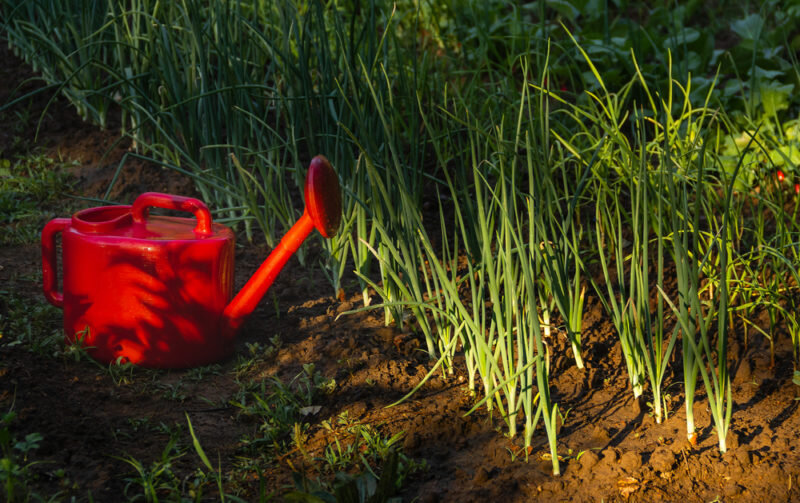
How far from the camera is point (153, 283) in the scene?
5.87 ft

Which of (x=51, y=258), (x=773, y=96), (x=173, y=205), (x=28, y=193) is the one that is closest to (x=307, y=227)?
(x=173, y=205)

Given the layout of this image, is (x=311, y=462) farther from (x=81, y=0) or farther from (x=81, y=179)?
(x=81, y=0)

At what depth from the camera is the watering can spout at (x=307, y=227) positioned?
161 centimetres

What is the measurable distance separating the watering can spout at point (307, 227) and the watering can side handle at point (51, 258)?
0.45 metres

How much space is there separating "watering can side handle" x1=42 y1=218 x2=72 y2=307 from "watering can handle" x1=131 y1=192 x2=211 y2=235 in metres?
0.18

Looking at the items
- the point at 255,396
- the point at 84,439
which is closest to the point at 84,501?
the point at 84,439

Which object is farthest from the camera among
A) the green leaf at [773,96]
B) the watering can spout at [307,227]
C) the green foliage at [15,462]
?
the green leaf at [773,96]

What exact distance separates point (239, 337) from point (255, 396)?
44cm

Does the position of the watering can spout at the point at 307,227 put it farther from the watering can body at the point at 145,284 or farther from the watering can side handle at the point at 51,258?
the watering can side handle at the point at 51,258

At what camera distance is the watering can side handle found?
1.88 meters

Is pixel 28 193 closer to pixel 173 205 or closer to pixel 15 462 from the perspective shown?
pixel 173 205

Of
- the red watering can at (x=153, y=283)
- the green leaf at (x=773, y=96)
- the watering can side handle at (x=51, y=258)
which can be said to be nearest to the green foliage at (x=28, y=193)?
the watering can side handle at (x=51, y=258)

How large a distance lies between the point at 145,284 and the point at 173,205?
0.66ft

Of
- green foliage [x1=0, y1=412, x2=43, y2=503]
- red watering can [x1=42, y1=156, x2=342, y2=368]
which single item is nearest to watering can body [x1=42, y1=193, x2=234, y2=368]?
red watering can [x1=42, y1=156, x2=342, y2=368]
